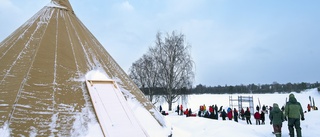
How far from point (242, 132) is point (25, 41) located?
6.74 metres

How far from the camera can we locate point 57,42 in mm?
5613

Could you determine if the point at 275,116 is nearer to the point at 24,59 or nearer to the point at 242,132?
the point at 242,132

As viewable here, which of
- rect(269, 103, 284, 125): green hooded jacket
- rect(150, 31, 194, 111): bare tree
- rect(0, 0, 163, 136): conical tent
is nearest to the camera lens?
rect(0, 0, 163, 136): conical tent

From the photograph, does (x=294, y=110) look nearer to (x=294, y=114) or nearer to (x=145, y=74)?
(x=294, y=114)

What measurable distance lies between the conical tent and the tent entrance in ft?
0.60

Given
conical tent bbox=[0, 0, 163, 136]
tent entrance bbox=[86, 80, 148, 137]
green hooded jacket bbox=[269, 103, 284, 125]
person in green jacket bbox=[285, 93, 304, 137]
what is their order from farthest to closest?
green hooded jacket bbox=[269, 103, 284, 125], person in green jacket bbox=[285, 93, 304, 137], tent entrance bbox=[86, 80, 148, 137], conical tent bbox=[0, 0, 163, 136]

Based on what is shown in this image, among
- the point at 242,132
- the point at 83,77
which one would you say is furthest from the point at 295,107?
the point at 83,77

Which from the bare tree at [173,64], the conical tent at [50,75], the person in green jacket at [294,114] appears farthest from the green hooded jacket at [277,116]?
the bare tree at [173,64]

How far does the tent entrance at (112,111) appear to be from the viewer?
4.59 meters

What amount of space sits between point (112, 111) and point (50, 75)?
4.65ft

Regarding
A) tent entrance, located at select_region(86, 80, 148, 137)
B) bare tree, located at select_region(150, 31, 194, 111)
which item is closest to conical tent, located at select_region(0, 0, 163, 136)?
tent entrance, located at select_region(86, 80, 148, 137)

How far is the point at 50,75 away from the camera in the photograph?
4867mm

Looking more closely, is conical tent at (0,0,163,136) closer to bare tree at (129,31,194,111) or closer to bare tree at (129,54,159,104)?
bare tree at (129,31,194,111)

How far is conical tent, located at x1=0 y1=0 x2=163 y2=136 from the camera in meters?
4.20
